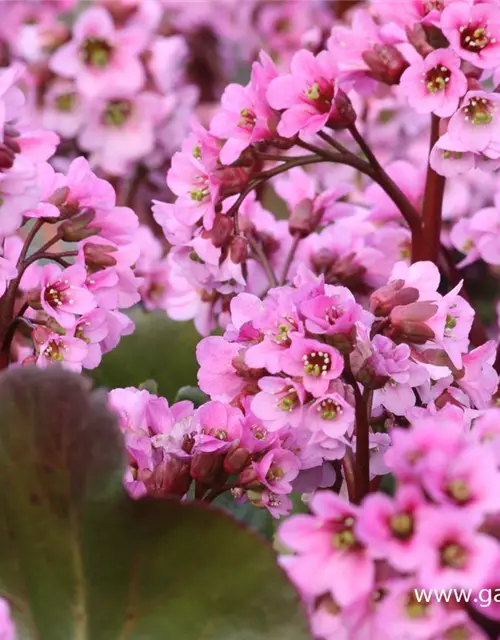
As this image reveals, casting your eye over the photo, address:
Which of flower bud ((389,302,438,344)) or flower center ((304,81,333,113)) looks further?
flower center ((304,81,333,113))

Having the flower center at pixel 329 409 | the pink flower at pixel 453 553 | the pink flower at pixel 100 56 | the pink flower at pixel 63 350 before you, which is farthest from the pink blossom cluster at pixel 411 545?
the pink flower at pixel 100 56

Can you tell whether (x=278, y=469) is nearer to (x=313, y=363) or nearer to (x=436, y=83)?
(x=313, y=363)

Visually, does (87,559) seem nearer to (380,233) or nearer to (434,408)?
(434,408)

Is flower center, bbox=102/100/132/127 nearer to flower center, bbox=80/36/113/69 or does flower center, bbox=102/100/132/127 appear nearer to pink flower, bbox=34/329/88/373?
flower center, bbox=80/36/113/69

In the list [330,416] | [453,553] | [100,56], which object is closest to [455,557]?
[453,553]

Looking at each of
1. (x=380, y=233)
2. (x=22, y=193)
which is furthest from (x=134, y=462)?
(x=380, y=233)

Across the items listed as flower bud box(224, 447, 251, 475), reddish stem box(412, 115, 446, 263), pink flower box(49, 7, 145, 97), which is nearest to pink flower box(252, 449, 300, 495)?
flower bud box(224, 447, 251, 475)

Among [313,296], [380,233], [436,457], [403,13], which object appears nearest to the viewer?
[436,457]
